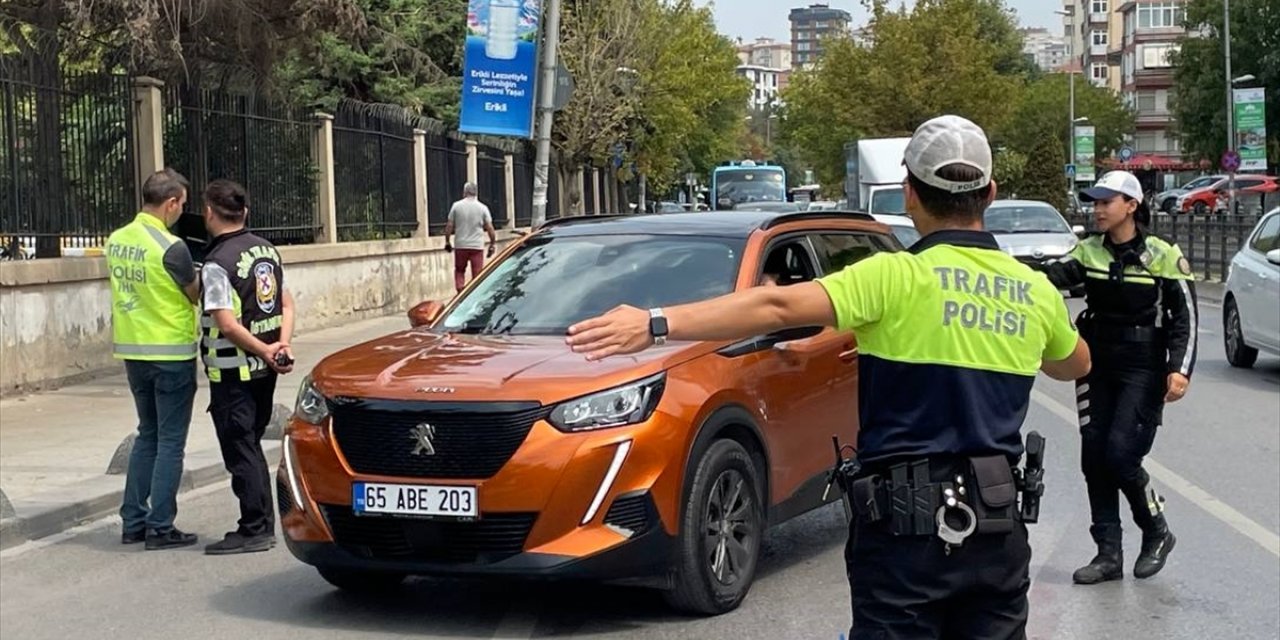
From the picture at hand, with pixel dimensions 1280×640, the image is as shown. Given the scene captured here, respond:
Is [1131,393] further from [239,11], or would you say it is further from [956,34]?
[956,34]

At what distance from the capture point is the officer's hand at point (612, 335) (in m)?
3.27

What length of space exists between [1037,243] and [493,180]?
45.4 ft

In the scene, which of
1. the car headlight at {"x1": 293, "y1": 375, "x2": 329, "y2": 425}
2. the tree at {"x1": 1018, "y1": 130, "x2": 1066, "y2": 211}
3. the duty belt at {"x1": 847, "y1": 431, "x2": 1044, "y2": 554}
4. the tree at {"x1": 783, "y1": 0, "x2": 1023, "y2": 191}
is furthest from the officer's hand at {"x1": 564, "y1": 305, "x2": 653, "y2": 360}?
the tree at {"x1": 783, "y1": 0, "x2": 1023, "y2": 191}

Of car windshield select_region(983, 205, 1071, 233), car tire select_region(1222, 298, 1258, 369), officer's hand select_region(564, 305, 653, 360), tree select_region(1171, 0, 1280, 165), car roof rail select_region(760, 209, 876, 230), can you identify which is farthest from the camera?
tree select_region(1171, 0, 1280, 165)

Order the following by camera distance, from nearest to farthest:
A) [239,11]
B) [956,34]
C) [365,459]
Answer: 1. [365,459]
2. [239,11]
3. [956,34]

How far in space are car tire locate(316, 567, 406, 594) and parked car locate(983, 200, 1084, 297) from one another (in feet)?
55.1

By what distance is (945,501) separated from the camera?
3469mm

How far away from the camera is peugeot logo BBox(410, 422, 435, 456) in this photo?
5.92 meters

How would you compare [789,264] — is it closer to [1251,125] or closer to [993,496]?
[993,496]

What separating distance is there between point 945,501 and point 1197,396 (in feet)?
36.9

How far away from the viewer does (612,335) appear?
3.30 metres

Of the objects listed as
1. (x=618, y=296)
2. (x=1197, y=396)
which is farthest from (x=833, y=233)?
(x=1197, y=396)

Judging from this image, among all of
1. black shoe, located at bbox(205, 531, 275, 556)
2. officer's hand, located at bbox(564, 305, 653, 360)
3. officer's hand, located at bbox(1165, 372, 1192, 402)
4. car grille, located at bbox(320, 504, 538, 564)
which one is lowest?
black shoe, located at bbox(205, 531, 275, 556)

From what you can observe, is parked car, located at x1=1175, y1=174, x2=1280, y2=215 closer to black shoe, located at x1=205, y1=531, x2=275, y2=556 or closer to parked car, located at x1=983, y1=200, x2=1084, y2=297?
parked car, located at x1=983, y1=200, x2=1084, y2=297
